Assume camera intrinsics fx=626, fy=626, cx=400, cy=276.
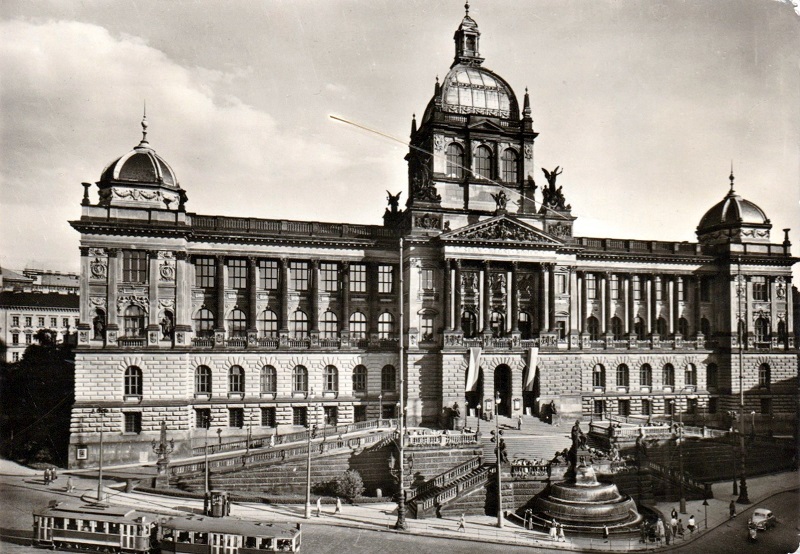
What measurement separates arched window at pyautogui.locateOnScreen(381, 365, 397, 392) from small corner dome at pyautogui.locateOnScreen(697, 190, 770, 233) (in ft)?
130

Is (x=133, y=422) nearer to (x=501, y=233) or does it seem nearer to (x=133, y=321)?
(x=133, y=321)

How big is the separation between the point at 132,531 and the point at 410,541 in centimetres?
1337

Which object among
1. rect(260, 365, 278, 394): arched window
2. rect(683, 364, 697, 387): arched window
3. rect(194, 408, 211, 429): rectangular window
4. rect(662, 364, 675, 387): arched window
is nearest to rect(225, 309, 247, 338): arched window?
rect(260, 365, 278, 394): arched window

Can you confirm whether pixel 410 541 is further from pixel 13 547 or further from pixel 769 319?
pixel 769 319

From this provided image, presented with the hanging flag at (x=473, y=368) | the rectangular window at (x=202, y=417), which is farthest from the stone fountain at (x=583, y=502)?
the rectangular window at (x=202, y=417)

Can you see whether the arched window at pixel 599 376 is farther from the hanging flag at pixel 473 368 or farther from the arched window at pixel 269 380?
the arched window at pixel 269 380

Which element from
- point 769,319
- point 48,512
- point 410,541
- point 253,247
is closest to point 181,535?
point 48,512

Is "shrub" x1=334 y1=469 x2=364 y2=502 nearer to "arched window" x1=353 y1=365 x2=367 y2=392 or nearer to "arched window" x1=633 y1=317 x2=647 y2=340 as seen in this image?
"arched window" x1=353 y1=365 x2=367 y2=392

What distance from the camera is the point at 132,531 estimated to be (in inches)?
1096

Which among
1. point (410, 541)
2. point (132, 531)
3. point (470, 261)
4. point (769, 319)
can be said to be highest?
point (470, 261)

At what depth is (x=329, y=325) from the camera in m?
57.8

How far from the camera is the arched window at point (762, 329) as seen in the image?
66625 millimetres

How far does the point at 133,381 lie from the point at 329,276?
737 inches

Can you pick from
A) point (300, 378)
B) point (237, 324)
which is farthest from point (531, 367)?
point (237, 324)
